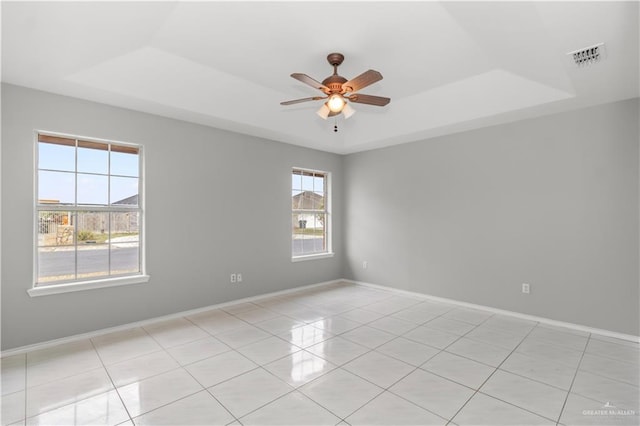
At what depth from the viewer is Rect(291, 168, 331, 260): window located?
5473 millimetres

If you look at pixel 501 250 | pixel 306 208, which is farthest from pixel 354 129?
pixel 501 250

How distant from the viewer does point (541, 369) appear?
2627mm

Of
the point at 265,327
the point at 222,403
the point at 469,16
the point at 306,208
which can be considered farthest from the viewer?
the point at 306,208

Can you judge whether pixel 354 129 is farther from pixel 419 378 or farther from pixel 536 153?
pixel 419 378

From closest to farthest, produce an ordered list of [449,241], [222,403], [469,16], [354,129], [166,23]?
[222,403]
[469,16]
[166,23]
[449,241]
[354,129]

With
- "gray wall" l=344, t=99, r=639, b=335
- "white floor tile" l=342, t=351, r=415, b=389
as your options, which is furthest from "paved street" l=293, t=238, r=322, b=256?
"white floor tile" l=342, t=351, r=415, b=389

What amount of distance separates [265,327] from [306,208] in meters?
2.53

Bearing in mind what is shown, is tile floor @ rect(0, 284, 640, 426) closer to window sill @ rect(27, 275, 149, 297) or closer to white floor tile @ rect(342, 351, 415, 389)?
white floor tile @ rect(342, 351, 415, 389)

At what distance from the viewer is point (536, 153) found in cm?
388

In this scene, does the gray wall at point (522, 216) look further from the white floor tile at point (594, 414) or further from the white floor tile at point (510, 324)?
the white floor tile at point (594, 414)

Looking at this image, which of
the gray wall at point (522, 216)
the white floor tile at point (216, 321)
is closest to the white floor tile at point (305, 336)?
the white floor tile at point (216, 321)

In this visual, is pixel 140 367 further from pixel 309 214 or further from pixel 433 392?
pixel 309 214

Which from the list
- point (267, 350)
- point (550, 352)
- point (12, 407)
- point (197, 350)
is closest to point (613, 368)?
point (550, 352)

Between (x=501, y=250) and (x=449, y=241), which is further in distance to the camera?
(x=449, y=241)
